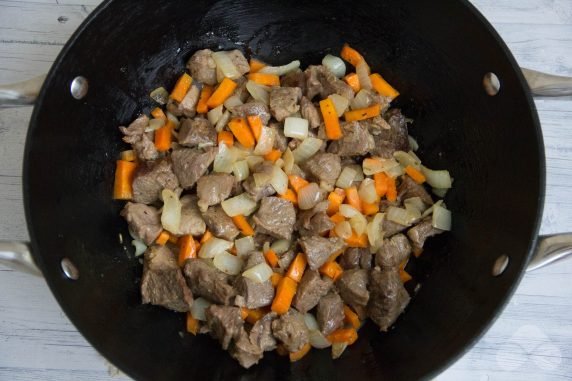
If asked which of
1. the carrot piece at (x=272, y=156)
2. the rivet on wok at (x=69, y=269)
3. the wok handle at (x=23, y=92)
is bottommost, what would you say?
the rivet on wok at (x=69, y=269)

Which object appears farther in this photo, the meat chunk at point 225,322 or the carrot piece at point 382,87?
the carrot piece at point 382,87

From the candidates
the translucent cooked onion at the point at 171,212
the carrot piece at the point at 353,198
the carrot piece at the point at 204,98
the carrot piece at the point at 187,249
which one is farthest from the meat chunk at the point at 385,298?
the carrot piece at the point at 204,98

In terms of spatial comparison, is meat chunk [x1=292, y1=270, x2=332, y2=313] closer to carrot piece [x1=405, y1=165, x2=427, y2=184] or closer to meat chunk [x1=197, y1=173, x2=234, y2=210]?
meat chunk [x1=197, y1=173, x2=234, y2=210]

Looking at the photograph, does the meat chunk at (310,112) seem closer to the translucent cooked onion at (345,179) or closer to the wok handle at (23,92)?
the translucent cooked onion at (345,179)

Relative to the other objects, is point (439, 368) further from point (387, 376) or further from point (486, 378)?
point (486, 378)

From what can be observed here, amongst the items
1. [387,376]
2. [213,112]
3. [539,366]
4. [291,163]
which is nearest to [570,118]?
[539,366]

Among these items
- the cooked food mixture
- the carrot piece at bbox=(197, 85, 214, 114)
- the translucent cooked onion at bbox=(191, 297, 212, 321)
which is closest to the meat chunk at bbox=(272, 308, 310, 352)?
the cooked food mixture
